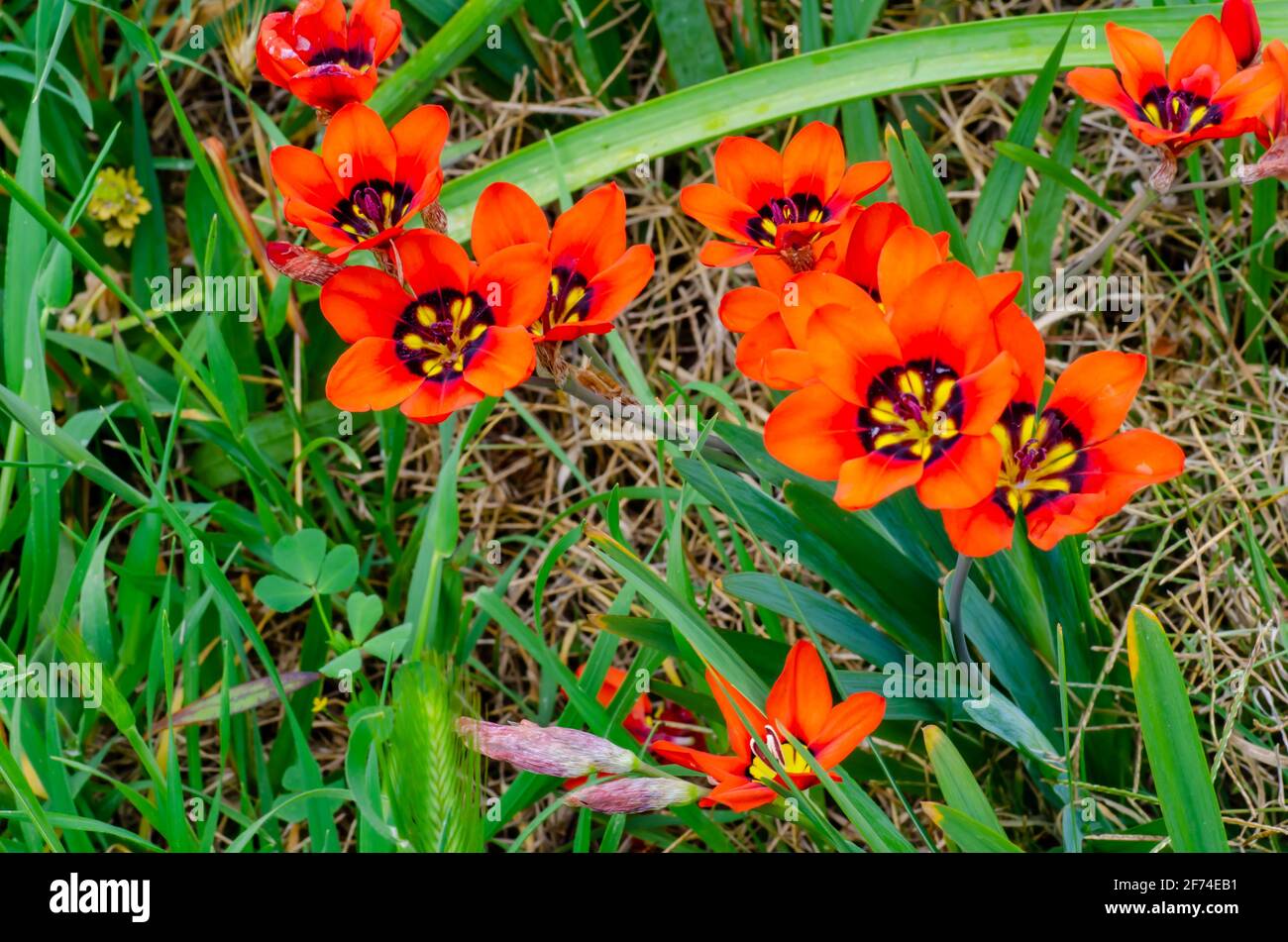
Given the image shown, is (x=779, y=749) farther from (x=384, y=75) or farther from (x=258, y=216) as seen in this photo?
(x=384, y=75)

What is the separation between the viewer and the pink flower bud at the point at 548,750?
0.89 m

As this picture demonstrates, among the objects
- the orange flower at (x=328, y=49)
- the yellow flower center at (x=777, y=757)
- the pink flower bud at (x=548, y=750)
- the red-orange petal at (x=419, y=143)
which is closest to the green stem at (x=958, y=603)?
the yellow flower center at (x=777, y=757)

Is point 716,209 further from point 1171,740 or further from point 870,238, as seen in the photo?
point 1171,740

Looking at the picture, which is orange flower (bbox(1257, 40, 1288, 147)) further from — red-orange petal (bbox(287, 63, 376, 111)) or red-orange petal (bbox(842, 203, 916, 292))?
red-orange petal (bbox(287, 63, 376, 111))

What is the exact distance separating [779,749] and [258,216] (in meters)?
1.08

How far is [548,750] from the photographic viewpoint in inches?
35.1

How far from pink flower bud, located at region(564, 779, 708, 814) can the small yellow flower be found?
50.3 inches

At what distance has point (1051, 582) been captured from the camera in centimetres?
118

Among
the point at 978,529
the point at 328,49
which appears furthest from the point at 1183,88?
the point at 328,49

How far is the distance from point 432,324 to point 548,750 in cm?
36

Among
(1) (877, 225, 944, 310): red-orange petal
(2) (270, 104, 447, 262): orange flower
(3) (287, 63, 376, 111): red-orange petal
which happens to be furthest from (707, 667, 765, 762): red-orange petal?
(3) (287, 63, 376, 111): red-orange petal

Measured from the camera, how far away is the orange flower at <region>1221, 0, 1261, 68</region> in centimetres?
111

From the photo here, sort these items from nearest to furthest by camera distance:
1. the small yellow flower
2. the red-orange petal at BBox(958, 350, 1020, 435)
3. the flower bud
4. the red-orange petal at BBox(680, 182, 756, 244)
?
the red-orange petal at BBox(958, 350, 1020, 435)
the flower bud
the red-orange petal at BBox(680, 182, 756, 244)
the small yellow flower
